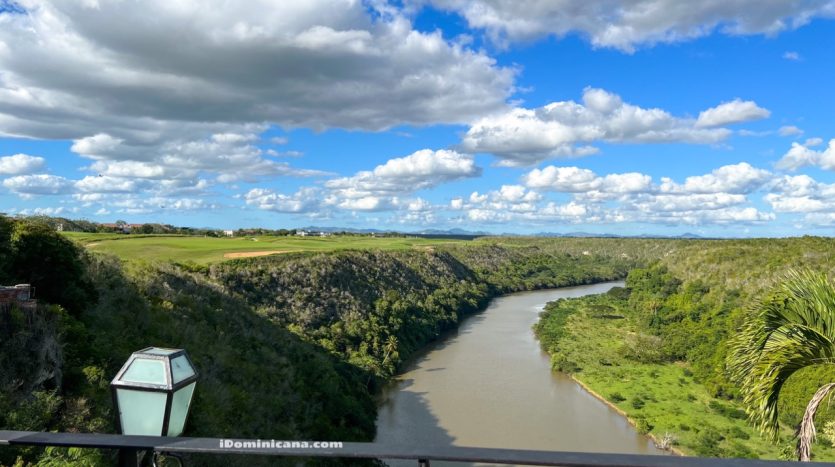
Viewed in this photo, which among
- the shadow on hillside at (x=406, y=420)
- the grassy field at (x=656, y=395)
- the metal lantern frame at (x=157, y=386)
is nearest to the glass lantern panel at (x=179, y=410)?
the metal lantern frame at (x=157, y=386)

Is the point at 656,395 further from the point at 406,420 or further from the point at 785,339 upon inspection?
the point at 785,339

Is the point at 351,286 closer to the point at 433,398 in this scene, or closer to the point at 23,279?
the point at 433,398

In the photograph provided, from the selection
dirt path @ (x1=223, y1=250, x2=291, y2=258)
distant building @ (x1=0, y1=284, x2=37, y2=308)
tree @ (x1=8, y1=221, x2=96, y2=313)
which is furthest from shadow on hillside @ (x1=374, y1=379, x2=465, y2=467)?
dirt path @ (x1=223, y1=250, x2=291, y2=258)

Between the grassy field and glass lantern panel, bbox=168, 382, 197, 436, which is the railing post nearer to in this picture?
glass lantern panel, bbox=168, 382, 197, 436

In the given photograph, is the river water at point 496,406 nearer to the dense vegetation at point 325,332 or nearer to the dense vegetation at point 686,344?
the dense vegetation at point 325,332

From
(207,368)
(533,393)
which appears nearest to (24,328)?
(207,368)
